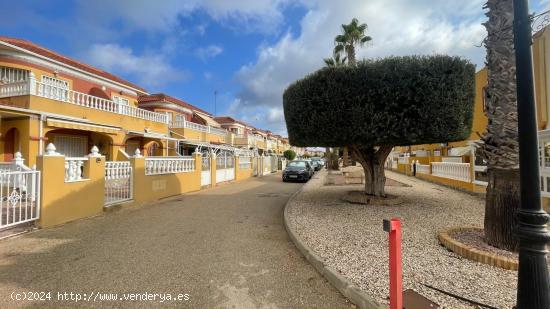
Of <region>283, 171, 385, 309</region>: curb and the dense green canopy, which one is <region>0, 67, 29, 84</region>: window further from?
<region>283, 171, 385, 309</region>: curb

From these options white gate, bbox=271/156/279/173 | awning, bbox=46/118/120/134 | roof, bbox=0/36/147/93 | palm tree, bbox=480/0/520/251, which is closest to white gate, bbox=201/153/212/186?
awning, bbox=46/118/120/134

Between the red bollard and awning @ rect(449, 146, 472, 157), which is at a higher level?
awning @ rect(449, 146, 472, 157)

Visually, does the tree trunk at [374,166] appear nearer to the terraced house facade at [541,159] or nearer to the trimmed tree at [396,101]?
the trimmed tree at [396,101]

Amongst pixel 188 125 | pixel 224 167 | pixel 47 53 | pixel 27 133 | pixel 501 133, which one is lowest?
pixel 224 167

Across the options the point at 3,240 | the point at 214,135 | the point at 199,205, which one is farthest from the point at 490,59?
the point at 214,135

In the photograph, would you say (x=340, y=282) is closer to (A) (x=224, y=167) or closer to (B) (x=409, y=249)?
(B) (x=409, y=249)

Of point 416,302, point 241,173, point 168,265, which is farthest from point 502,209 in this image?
point 241,173

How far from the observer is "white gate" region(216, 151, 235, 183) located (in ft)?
61.0

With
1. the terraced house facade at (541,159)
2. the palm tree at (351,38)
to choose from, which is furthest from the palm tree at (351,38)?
the terraced house facade at (541,159)

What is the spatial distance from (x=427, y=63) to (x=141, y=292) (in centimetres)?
853

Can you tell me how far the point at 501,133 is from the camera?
4.79 meters

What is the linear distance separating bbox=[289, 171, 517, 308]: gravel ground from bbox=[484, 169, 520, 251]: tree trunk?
0.83 metres

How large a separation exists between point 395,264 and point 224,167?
1746 centimetres

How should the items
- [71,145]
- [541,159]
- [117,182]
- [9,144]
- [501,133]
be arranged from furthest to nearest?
[71,145] < [9,144] < [117,182] < [541,159] < [501,133]
